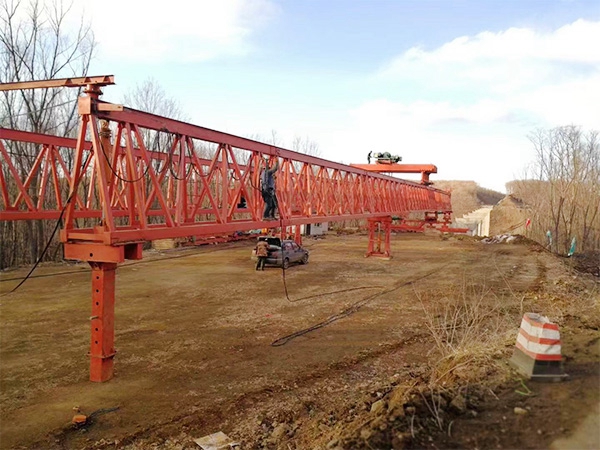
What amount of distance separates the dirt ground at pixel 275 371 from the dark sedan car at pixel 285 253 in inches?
128

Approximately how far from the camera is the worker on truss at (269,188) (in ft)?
32.3

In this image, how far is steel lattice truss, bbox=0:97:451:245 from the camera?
6.34 m

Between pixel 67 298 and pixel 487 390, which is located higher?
pixel 487 390

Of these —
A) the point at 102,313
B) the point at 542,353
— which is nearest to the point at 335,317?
the point at 102,313

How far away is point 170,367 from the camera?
8102 mm

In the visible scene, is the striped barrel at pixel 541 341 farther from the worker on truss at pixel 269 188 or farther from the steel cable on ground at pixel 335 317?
the worker on truss at pixel 269 188

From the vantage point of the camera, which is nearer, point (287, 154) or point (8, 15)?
point (287, 154)

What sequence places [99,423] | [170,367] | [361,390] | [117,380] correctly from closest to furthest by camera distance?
[99,423] → [361,390] → [117,380] → [170,367]

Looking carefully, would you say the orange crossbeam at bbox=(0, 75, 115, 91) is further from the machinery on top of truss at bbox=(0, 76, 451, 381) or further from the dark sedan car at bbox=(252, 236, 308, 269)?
the dark sedan car at bbox=(252, 236, 308, 269)

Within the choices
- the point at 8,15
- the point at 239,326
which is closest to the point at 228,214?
the point at 239,326

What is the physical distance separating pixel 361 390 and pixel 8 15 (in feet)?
85.2

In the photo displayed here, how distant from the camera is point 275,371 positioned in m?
7.94

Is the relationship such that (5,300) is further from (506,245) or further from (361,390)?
(506,245)

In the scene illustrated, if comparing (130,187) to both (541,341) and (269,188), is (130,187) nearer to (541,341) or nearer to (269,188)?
(269,188)
